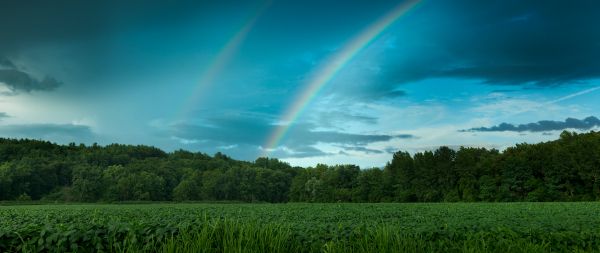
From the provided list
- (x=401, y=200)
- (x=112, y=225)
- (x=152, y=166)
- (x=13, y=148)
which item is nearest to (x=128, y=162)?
(x=152, y=166)

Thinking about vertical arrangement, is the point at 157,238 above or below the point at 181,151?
below

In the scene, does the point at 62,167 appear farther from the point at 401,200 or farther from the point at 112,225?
the point at 112,225

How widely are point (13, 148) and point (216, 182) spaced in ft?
253

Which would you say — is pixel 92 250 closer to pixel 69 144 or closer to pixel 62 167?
pixel 62 167

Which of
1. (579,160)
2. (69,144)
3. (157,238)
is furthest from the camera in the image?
(69,144)

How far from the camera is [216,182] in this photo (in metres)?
135

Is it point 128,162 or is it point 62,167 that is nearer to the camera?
point 62,167

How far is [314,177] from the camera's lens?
126 m

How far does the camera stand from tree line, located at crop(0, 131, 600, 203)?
81562mm

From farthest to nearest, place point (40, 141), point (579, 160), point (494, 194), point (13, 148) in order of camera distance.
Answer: point (40, 141), point (13, 148), point (494, 194), point (579, 160)

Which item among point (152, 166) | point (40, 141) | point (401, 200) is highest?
point (40, 141)

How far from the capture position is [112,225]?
29.3ft

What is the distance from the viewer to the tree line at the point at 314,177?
268 ft

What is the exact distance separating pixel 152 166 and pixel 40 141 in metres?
56.8
